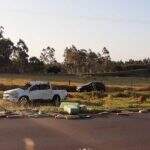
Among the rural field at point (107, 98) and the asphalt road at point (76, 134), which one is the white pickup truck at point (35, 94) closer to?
the rural field at point (107, 98)

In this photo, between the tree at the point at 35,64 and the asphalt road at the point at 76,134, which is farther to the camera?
the tree at the point at 35,64

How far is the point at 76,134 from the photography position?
18.1 meters

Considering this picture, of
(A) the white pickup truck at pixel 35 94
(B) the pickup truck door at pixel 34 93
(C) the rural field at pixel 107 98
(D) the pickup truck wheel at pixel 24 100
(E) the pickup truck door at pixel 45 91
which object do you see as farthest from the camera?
(E) the pickup truck door at pixel 45 91

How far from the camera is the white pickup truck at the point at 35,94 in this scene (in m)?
35.1

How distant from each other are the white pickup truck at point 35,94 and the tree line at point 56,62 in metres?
93.6

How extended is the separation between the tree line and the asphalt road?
108 m

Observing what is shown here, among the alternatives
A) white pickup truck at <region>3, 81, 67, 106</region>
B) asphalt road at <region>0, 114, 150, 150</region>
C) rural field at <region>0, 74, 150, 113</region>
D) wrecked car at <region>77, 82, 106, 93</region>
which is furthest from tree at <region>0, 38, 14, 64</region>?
asphalt road at <region>0, 114, 150, 150</region>

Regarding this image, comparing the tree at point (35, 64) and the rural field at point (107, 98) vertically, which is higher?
the tree at point (35, 64)

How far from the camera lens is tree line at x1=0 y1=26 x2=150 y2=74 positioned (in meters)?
143

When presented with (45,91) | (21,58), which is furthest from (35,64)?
(45,91)

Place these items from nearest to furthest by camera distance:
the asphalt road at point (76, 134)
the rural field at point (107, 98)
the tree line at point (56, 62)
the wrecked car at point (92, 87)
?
1. the asphalt road at point (76, 134)
2. the rural field at point (107, 98)
3. the wrecked car at point (92, 87)
4. the tree line at point (56, 62)

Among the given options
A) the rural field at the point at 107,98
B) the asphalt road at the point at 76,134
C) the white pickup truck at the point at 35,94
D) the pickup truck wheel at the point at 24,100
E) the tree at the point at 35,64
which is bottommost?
the asphalt road at the point at 76,134

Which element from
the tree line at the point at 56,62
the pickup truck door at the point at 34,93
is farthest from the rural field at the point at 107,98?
the tree line at the point at 56,62

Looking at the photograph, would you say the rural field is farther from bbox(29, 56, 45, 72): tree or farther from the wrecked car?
bbox(29, 56, 45, 72): tree
